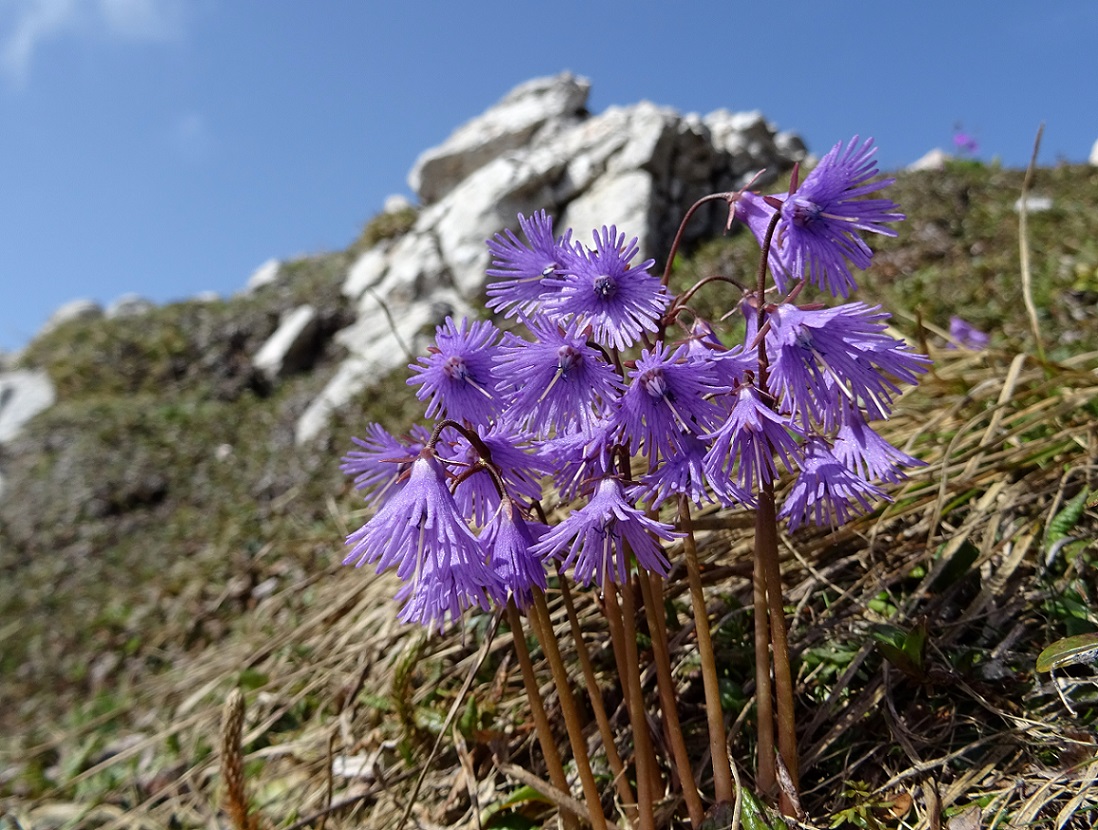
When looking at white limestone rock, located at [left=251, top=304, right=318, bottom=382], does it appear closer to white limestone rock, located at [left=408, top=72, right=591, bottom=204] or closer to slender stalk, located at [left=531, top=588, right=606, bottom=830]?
white limestone rock, located at [left=408, top=72, right=591, bottom=204]

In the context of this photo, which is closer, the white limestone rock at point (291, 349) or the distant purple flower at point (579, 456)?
the distant purple flower at point (579, 456)

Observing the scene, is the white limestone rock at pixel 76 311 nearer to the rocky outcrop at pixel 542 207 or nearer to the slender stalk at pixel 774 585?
the rocky outcrop at pixel 542 207

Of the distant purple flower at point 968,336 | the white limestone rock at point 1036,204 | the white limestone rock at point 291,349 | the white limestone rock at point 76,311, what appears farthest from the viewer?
the white limestone rock at point 76,311

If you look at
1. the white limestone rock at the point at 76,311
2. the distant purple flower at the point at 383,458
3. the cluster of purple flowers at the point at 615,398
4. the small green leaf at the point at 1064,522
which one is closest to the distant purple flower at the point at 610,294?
the cluster of purple flowers at the point at 615,398

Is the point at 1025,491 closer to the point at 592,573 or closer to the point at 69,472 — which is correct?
the point at 592,573

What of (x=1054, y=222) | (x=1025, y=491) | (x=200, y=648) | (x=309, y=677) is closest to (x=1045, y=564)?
(x=1025, y=491)

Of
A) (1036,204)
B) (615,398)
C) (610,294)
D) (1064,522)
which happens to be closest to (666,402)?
(615,398)
